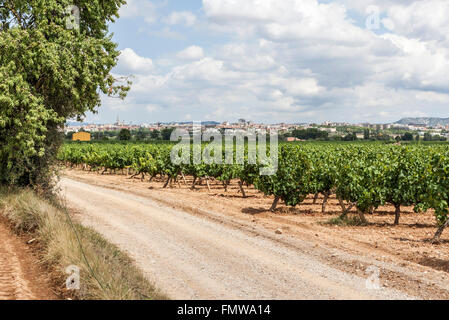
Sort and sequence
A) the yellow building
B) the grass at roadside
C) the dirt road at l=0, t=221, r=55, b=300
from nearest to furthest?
the dirt road at l=0, t=221, r=55, b=300 → the grass at roadside → the yellow building

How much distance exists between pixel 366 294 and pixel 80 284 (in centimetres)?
492

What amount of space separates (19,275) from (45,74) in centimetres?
902

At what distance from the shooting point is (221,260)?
10.3 metres

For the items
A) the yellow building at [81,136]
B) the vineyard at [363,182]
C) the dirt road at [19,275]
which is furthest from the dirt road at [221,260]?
the yellow building at [81,136]

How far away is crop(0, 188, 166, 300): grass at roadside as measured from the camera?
6562 mm

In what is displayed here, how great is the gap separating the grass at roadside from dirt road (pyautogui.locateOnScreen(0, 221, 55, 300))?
0.89 ft

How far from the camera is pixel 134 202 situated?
2036 cm

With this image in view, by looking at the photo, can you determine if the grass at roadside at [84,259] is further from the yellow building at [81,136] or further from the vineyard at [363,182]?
the yellow building at [81,136]

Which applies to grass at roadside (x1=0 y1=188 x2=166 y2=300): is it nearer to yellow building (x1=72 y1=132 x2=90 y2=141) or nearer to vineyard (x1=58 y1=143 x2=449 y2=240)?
vineyard (x1=58 y1=143 x2=449 y2=240)

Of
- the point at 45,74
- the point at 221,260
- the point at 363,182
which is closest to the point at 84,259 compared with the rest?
the point at 221,260

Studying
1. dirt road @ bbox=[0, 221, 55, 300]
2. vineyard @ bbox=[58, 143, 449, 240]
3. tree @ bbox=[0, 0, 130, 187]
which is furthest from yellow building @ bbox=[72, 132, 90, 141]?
dirt road @ bbox=[0, 221, 55, 300]

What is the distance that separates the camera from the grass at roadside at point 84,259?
21.5 feet
